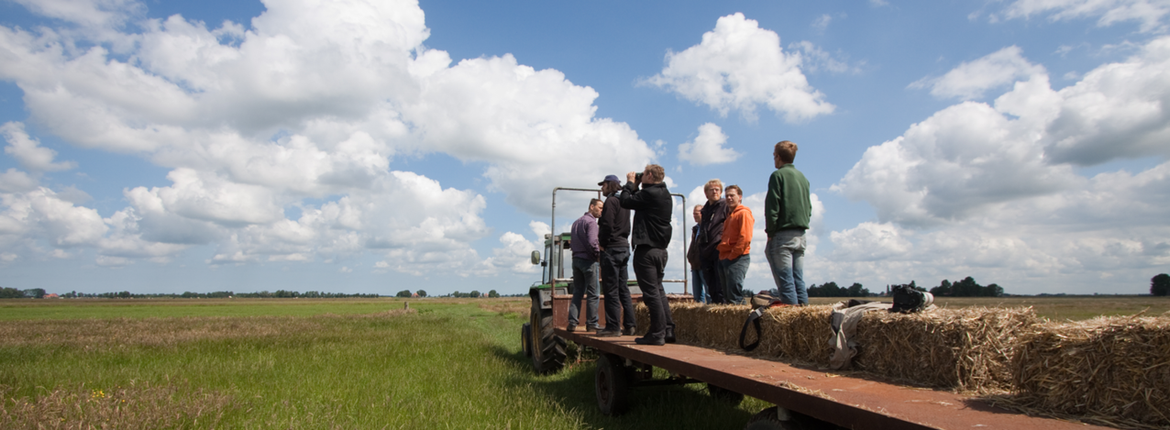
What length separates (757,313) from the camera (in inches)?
166

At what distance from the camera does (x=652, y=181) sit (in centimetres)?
551

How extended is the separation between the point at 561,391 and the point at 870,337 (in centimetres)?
440

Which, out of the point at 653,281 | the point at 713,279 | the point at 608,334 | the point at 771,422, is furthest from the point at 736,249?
the point at 771,422

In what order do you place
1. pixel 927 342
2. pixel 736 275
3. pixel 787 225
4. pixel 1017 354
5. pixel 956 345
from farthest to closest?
1. pixel 736 275
2. pixel 787 225
3. pixel 927 342
4. pixel 956 345
5. pixel 1017 354

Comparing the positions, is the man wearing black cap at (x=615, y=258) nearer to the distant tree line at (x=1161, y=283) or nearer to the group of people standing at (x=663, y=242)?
the group of people standing at (x=663, y=242)

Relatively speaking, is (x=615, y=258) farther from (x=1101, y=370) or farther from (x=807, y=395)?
(x=1101, y=370)

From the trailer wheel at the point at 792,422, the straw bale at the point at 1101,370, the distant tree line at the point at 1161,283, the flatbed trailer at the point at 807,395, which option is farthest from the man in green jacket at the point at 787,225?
the distant tree line at the point at 1161,283

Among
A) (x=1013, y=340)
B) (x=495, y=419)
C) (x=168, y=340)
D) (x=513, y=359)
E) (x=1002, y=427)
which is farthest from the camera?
(x=168, y=340)

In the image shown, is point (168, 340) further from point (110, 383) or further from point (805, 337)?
point (805, 337)

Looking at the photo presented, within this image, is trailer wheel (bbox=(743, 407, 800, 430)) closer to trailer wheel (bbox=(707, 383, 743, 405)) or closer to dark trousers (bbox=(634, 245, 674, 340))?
dark trousers (bbox=(634, 245, 674, 340))

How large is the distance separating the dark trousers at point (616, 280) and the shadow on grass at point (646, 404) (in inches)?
34.0

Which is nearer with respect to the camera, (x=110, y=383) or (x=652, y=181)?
(x=652, y=181)

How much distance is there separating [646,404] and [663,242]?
1903 millimetres

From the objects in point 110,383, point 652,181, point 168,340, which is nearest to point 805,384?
point 652,181
